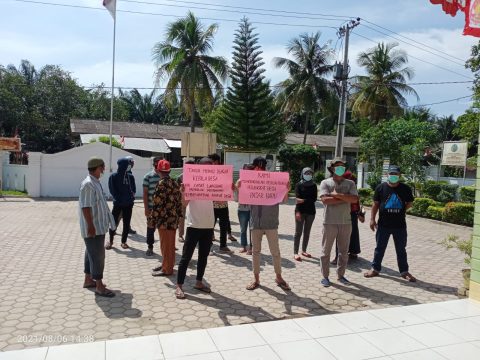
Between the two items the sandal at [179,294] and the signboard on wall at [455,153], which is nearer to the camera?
the sandal at [179,294]

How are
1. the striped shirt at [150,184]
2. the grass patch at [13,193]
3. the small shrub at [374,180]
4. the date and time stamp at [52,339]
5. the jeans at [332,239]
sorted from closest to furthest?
the date and time stamp at [52,339] < the jeans at [332,239] < the striped shirt at [150,184] < the grass patch at [13,193] < the small shrub at [374,180]

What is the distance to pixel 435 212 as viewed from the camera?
41.3 feet

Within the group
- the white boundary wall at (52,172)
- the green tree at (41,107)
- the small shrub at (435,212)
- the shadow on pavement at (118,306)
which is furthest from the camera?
the green tree at (41,107)

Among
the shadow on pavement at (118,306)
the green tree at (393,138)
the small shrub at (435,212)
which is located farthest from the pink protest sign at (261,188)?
the green tree at (393,138)

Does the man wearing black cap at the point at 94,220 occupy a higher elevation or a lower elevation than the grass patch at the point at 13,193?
higher

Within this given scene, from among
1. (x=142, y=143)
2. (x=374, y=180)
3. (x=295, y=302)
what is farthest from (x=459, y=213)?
(x=142, y=143)

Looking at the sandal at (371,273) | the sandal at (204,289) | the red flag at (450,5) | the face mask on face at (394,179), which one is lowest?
the sandal at (204,289)

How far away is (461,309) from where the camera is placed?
4.52 m

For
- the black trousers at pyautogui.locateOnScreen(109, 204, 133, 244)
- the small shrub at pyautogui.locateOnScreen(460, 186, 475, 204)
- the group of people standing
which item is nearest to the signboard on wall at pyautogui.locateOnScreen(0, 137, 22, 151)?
the black trousers at pyautogui.locateOnScreen(109, 204, 133, 244)

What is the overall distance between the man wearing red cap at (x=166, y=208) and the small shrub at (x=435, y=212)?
32.1ft

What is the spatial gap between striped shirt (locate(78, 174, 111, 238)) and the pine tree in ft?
55.9

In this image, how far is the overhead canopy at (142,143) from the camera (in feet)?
81.1

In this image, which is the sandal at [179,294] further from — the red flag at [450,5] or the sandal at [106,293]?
the red flag at [450,5]

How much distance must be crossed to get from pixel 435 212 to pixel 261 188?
31.8ft
